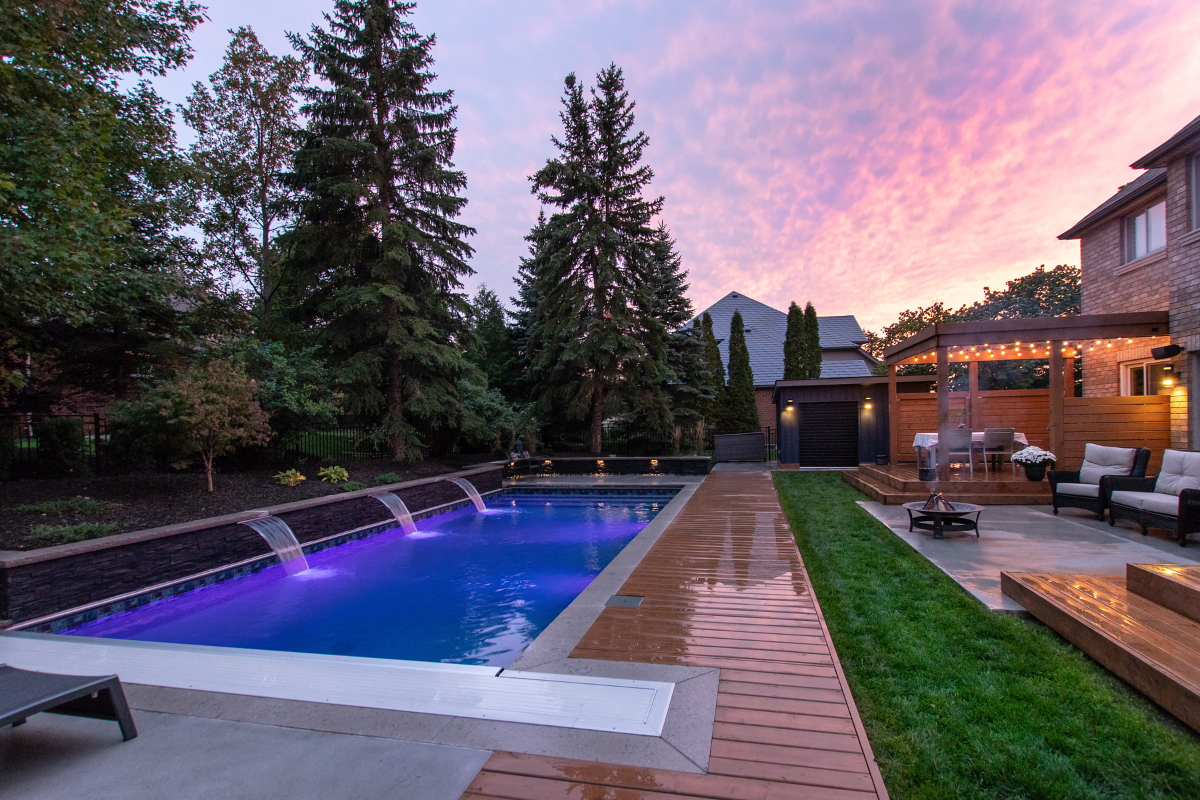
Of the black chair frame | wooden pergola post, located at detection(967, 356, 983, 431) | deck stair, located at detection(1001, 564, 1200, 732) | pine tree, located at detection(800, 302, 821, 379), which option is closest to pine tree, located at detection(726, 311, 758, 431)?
pine tree, located at detection(800, 302, 821, 379)

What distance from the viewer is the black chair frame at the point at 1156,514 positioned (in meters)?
5.29

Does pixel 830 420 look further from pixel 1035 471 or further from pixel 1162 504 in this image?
pixel 1162 504

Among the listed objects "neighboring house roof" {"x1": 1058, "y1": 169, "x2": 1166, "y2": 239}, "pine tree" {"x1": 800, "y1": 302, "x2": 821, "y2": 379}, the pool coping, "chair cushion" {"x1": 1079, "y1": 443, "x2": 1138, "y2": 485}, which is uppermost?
"neighboring house roof" {"x1": 1058, "y1": 169, "x2": 1166, "y2": 239}

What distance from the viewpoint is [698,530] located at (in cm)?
669

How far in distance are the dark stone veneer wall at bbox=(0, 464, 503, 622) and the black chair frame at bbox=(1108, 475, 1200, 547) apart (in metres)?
10.2

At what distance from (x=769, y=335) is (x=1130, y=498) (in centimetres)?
2070

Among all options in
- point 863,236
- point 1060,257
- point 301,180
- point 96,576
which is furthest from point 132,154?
point 1060,257

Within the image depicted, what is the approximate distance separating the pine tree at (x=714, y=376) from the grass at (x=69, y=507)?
54.4 ft

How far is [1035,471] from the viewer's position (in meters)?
8.42

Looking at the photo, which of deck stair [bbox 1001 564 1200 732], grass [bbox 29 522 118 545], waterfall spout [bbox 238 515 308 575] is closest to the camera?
deck stair [bbox 1001 564 1200 732]

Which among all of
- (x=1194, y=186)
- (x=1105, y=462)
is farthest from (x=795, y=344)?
(x=1105, y=462)

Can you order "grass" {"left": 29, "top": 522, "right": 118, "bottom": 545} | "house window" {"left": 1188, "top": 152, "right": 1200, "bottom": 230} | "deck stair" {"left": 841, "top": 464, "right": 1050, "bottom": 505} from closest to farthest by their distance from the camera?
"grass" {"left": 29, "top": 522, "right": 118, "bottom": 545}, "house window" {"left": 1188, "top": 152, "right": 1200, "bottom": 230}, "deck stair" {"left": 841, "top": 464, "right": 1050, "bottom": 505}

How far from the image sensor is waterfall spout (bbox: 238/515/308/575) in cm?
652

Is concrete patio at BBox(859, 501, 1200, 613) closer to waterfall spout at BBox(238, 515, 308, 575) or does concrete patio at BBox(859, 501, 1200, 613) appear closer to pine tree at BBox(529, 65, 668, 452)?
waterfall spout at BBox(238, 515, 308, 575)
